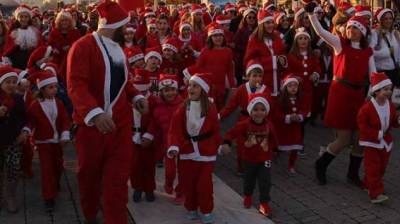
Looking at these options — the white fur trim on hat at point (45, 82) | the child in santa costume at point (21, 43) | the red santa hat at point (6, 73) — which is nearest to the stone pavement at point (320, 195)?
the white fur trim on hat at point (45, 82)

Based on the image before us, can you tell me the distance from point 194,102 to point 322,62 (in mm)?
4361

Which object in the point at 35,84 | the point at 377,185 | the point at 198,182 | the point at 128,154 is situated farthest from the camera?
the point at 35,84

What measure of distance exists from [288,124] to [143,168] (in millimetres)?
1931

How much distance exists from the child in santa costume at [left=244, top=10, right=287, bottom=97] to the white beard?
11.9 ft

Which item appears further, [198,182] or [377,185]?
[377,185]

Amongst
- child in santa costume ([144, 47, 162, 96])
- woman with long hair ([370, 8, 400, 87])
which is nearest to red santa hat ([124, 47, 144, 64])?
child in santa costume ([144, 47, 162, 96])

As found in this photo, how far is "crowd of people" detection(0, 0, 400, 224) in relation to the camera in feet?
14.8

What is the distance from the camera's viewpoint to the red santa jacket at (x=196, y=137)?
17.5 ft

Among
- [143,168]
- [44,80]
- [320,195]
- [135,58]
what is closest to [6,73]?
[44,80]

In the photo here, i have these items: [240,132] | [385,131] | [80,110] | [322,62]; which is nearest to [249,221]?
[240,132]

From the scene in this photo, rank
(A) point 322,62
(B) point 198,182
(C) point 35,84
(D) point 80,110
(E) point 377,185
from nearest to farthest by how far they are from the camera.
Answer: (D) point 80,110 < (B) point 198,182 < (E) point 377,185 < (C) point 35,84 < (A) point 322,62

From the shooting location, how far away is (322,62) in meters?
9.20

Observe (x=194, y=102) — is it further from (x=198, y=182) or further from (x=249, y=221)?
(x=249, y=221)

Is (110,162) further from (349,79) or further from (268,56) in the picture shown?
Result: (268,56)
